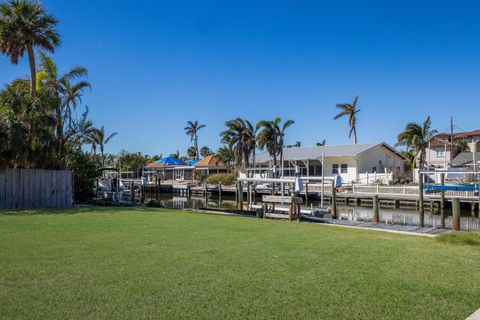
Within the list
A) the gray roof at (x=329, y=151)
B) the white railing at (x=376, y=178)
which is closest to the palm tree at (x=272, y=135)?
the gray roof at (x=329, y=151)

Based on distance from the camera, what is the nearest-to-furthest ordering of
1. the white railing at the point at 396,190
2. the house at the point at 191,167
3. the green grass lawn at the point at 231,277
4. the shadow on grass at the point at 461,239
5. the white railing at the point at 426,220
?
1. the green grass lawn at the point at 231,277
2. the shadow on grass at the point at 461,239
3. the white railing at the point at 426,220
4. the white railing at the point at 396,190
5. the house at the point at 191,167

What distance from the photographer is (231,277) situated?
Answer: 20.1ft

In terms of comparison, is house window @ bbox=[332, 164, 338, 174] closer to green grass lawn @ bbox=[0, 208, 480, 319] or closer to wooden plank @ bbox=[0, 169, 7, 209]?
wooden plank @ bbox=[0, 169, 7, 209]

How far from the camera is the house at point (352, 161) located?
4391cm

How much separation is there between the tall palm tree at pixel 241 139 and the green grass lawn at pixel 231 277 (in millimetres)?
45195

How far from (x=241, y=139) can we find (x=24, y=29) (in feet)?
121

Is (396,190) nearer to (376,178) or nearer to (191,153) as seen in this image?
(376,178)

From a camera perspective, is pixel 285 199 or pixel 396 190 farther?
pixel 396 190

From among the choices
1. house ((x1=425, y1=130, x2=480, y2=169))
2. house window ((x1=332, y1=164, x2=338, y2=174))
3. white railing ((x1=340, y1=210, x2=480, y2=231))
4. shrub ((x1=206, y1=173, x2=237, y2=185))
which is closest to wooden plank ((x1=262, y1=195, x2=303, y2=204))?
white railing ((x1=340, y1=210, x2=480, y2=231))

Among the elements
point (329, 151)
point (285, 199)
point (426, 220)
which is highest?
point (329, 151)

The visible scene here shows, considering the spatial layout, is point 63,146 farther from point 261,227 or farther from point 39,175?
point 261,227

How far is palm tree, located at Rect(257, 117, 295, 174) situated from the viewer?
50.6m

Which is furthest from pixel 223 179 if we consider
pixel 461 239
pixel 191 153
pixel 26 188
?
pixel 191 153

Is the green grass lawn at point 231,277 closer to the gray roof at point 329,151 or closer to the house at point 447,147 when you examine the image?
the gray roof at point 329,151
